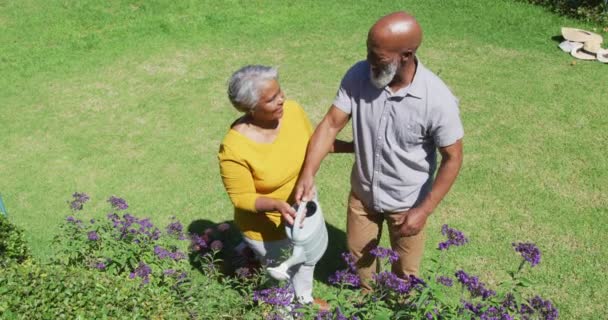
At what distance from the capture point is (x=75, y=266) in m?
3.84

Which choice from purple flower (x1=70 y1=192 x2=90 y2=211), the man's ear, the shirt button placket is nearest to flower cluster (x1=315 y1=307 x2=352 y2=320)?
the shirt button placket

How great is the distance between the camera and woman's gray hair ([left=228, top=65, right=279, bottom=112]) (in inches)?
124

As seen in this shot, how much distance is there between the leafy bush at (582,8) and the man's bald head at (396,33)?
6331mm

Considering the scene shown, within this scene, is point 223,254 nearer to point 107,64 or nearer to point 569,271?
point 569,271

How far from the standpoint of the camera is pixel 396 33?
9.27ft

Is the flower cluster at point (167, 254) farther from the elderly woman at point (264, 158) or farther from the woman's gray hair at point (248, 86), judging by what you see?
A: the woman's gray hair at point (248, 86)

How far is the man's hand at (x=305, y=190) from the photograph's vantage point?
3.23 metres

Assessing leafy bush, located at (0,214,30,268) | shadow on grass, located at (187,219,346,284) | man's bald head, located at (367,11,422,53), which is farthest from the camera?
shadow on grass, located at (187,219,346,284)

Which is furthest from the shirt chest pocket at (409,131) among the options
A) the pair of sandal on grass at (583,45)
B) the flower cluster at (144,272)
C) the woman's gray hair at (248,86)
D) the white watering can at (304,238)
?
the pair of sandal on grass at (583,45)

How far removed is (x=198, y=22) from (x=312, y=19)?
1.60 m

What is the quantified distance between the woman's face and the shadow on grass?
4.50ft

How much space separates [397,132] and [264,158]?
0.72m

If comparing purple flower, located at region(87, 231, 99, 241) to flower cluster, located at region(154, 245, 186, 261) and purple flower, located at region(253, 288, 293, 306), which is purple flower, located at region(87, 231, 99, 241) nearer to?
flower cluster, located at region(154, 245, 186, 261)

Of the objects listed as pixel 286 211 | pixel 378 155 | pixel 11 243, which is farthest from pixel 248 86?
pixel 11 243
